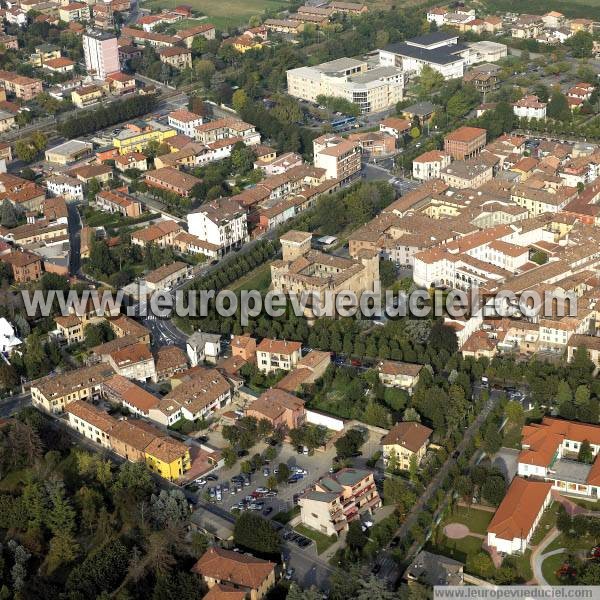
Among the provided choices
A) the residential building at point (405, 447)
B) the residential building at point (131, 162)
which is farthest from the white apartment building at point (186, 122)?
the residential building at point (405, 447)

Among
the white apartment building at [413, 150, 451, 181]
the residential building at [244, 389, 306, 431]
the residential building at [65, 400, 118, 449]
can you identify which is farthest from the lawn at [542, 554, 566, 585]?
the white apartment building at [413, 150, 451, 181]

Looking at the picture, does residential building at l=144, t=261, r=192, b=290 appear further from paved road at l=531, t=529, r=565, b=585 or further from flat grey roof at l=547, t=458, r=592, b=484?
paved road at l=531, t=529, r=565, b=585

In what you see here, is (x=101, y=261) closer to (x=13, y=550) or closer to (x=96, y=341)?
(x=96, y=341)

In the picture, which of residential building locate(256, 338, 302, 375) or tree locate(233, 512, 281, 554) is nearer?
tree locate(233, 512, 281, 554)

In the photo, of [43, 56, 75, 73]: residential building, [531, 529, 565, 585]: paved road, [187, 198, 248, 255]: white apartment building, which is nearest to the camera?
[531, 529, 565, 585]: paved road

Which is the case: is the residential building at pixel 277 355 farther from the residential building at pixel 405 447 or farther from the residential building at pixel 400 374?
the residential building at pixel 405 447

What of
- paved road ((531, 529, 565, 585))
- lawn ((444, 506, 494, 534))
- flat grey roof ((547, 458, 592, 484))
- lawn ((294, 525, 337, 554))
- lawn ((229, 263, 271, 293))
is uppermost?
flat grey roof ((547, 458, 592, 484))
